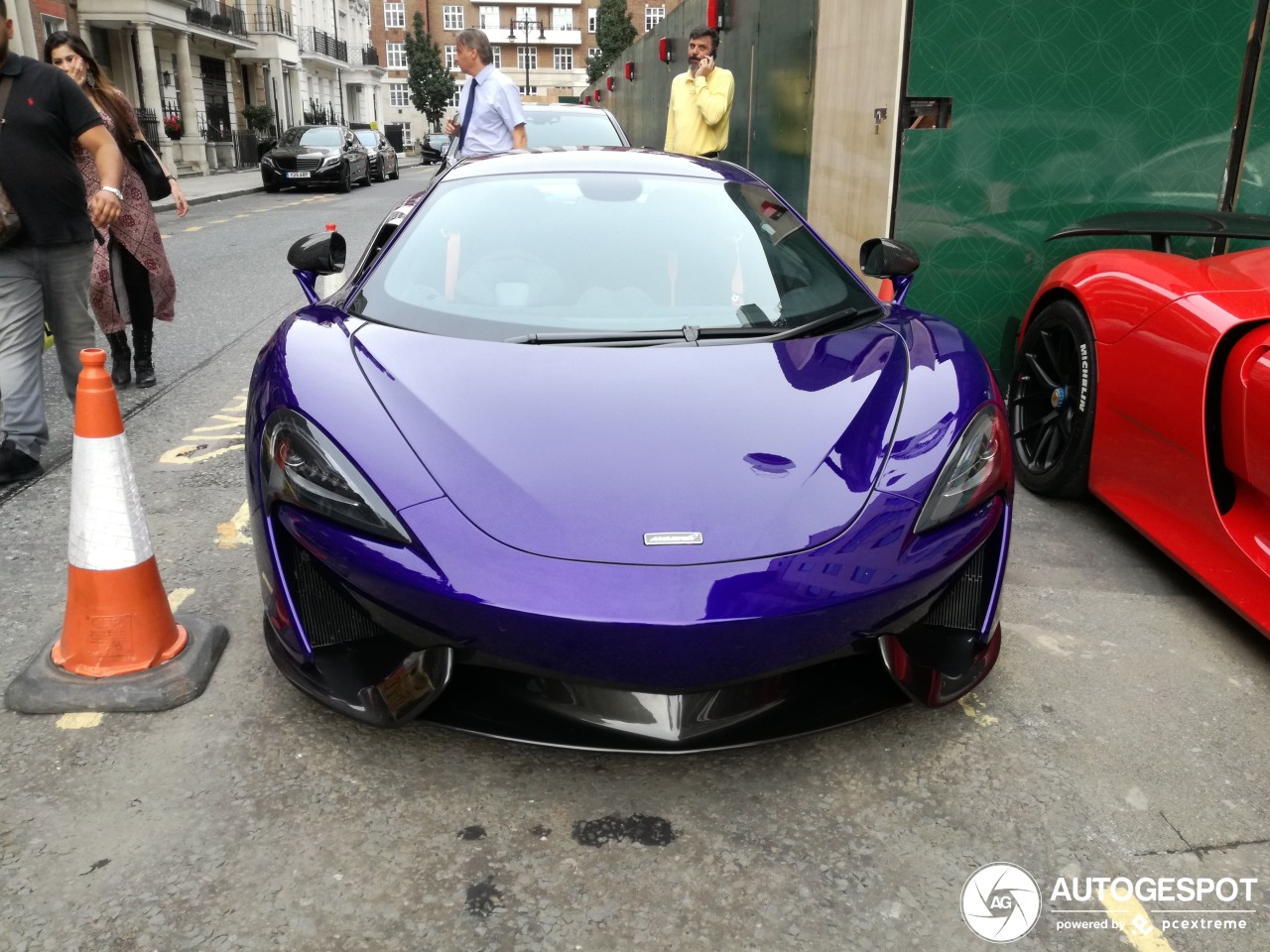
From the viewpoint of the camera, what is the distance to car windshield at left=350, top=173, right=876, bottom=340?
2.88m

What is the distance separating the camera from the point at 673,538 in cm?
201

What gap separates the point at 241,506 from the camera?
3805 mm

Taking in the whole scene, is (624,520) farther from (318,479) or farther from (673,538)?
(318,479)

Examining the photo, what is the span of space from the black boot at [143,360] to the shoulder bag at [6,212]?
1.76 meters

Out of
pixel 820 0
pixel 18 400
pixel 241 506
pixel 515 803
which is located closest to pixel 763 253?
pixel 515 803

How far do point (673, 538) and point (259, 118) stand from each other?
37.9 m

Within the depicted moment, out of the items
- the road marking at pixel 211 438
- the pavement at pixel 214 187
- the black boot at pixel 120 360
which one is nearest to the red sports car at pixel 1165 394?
the road marking at pixel 211 438

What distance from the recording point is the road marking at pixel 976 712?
249 cm

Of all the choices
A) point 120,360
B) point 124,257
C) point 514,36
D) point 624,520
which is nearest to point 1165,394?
point 624,520

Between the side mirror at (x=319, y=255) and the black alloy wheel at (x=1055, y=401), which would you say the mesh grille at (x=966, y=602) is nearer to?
the black alloy wheel at (x=1055, y=401)

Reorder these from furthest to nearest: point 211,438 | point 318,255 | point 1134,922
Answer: point 211,438
point 318,255
point 1134,922

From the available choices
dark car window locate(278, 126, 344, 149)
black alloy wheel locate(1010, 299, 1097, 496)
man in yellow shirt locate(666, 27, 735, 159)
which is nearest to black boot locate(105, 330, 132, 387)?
man in yellow shirt locate(666, 27, 735, 159)

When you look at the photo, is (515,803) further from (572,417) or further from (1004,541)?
(1004,541)

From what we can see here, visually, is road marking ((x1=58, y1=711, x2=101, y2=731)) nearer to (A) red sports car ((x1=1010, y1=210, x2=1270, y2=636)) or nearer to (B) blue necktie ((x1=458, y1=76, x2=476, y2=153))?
(A) red sports car ((x1=1010, y1=210, x2=1270, y2=636))
